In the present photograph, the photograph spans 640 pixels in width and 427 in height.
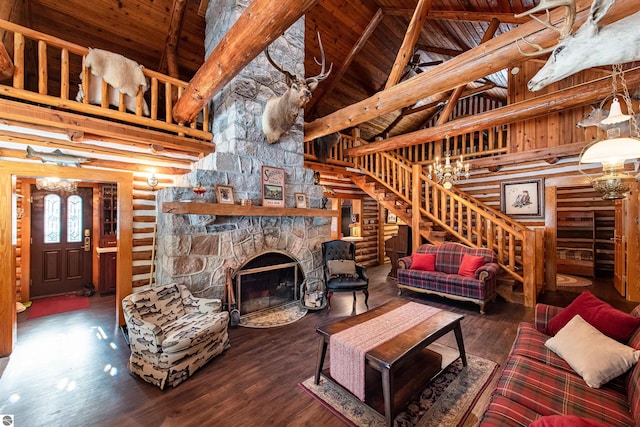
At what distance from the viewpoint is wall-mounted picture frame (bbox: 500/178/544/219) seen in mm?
5984

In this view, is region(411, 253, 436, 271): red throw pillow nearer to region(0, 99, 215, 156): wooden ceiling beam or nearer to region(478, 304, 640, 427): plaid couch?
region(478, 304, 640, 427): plaid couch

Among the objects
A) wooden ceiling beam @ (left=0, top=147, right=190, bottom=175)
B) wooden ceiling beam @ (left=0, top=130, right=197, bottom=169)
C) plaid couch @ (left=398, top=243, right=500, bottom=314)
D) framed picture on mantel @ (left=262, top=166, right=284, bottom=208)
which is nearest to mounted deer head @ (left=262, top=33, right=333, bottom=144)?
framed picture on mantel @ (left=262, top=166, right=284, bottom=208)

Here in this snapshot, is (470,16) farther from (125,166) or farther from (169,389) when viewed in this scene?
(169,389)

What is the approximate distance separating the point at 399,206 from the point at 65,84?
5926 mm

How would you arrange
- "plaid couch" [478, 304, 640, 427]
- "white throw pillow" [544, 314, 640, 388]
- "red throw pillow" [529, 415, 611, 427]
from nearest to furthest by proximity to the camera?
"red throw pillow" [529, 415, 611, 427], "plaid couch" [478, 304, 640, 427], "white throw pillow" [544, 314, 640, 388]

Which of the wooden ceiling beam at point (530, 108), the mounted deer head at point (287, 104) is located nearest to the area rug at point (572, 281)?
the wooden ceiling beam at point (530, 108)

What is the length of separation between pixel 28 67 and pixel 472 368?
24.0ft

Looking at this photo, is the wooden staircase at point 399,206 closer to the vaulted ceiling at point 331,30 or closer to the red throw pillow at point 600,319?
the vaulted ceiling at point 331,30

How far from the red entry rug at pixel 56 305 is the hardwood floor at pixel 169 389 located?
0.92 feet

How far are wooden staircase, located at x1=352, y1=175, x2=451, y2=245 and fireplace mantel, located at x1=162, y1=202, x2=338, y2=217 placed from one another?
2.66 meters

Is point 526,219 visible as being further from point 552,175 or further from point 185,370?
point 185,370

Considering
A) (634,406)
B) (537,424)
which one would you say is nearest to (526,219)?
(634,406)

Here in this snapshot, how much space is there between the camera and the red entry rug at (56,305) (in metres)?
4.11

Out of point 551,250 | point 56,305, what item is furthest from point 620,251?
point 56,305
